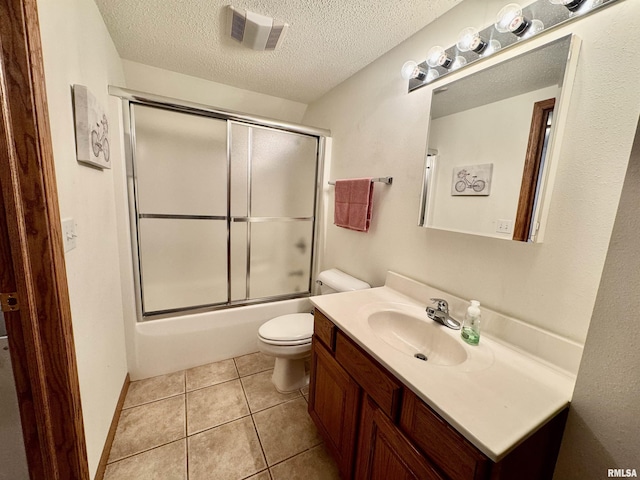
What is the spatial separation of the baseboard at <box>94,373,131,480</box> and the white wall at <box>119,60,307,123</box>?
2.13 m

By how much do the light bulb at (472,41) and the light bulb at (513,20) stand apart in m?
0.09

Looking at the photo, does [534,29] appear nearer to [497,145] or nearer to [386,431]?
[497,145]

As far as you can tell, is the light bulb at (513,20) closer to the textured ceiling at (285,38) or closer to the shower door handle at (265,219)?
the textured ceiling at (285,38)

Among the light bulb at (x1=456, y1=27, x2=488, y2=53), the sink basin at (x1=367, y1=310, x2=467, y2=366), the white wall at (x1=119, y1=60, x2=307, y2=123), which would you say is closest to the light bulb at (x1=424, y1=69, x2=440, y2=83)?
the light bulb at (x1=456, y1=27, x2=488, y2=53)

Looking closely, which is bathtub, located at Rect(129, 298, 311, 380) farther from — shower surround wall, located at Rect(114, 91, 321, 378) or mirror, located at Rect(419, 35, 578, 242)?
mirror, located at Rect(419, 35, 578, 242)

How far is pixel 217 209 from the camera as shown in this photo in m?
1.98

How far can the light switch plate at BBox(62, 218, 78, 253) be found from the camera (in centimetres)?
87

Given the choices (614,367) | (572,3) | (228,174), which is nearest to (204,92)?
(228,174)

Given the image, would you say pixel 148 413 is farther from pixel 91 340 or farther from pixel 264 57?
pixel 264 57

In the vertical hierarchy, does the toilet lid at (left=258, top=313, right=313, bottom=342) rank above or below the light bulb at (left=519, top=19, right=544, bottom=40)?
below

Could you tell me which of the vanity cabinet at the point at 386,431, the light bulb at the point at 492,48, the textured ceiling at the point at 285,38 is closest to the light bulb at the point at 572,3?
the light bulb at the point at 492,48

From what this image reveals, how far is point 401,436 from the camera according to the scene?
79cm

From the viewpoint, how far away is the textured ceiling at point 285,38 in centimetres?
123

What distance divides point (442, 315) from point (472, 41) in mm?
1183
